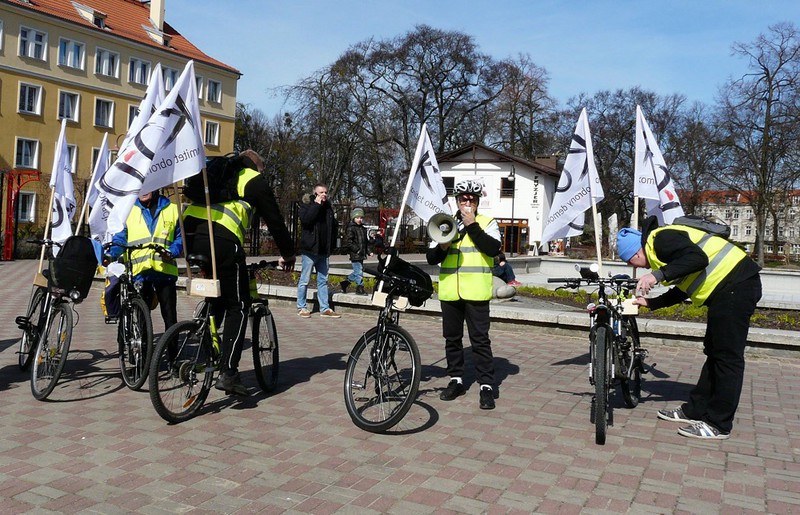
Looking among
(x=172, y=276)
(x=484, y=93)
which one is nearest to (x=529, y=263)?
(x=172, y=276)

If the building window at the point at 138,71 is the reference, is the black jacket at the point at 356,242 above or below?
below

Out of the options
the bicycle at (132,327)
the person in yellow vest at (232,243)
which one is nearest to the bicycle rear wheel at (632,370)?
the person in yellow vest at (232,243)

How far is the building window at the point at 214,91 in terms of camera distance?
57.1 meters

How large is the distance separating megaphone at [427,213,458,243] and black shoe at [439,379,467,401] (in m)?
1.26

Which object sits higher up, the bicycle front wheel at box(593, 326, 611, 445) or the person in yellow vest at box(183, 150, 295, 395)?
the person in yellow vest at box(183, 150, 295, 395)

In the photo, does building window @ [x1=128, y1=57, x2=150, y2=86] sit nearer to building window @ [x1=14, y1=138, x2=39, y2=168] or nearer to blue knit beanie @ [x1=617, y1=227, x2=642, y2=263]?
building window @ [x1=14, y1=138, x2=39, y2=168]

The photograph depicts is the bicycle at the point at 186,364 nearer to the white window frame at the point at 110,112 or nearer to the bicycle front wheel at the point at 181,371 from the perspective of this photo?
the bicycle front wheel at the point at 181,371

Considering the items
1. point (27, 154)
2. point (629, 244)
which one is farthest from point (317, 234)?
point (27, 154)

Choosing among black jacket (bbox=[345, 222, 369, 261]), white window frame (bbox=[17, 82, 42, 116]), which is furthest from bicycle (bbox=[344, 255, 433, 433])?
white window frame (bbox=[17, 82, 42, 116])

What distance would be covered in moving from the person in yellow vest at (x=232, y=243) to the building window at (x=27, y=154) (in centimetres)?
4588

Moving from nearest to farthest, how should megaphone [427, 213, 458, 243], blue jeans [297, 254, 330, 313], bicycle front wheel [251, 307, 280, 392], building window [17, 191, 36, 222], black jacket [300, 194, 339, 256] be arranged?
1. megaphone [427, 213, 458, 243]
2. bicycle front wheel [251, 307, 280, 392]
3. black jacket [300, 194, 339, 256]
4. blue jeans [297, 254, 330, 313]
5. building window [17, 191, 36, 222]

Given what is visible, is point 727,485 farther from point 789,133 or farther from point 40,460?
point 789,133

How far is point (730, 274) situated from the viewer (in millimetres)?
5309

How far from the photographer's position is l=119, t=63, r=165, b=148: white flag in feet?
19.4
